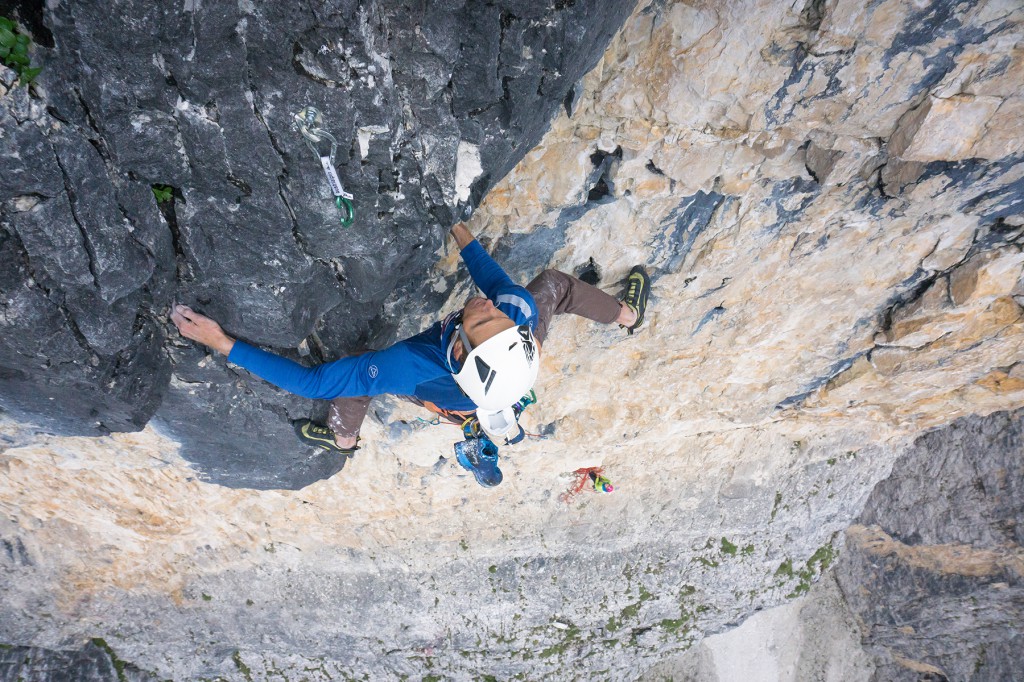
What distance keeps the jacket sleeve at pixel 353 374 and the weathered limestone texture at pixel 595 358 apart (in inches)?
9.9

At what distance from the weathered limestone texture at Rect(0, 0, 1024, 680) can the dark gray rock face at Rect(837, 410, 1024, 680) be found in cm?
38

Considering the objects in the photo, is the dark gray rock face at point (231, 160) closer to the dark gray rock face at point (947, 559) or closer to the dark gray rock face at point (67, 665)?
the dark gray rock face at point (67, 665)

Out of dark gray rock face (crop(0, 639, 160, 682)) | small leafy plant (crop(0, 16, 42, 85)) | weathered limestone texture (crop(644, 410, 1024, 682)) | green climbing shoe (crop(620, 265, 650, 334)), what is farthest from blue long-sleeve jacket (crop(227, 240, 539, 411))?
weathered limestone texture (crop(644, 410, 1024, 682))

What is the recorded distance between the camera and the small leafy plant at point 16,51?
2.38m

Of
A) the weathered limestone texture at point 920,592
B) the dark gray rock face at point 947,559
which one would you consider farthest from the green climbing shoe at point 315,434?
the dark gray rock face at point 947,559

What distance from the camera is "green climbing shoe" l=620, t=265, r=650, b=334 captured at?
5348 millimetres

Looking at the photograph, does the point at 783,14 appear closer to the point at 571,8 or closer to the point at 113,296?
the point at 571,8

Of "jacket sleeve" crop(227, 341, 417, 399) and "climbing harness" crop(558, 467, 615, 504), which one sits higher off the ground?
"climbing harness" crop(558, 467, 615, 504)

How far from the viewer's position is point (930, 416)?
29.6ft

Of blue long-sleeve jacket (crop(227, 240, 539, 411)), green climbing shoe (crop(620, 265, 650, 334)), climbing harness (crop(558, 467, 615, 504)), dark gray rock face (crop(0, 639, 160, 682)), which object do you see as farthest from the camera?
dark gray rock face (crop(0, 639, 160, 682))

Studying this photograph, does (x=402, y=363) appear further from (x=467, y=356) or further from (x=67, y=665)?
(x=67, y=665)

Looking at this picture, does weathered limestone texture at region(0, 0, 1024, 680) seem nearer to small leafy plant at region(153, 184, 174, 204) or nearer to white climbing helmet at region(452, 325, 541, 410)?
small leafy plant at region(153, 184, 174, 204)

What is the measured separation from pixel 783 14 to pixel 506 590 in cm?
834

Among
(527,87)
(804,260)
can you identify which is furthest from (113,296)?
(804,260)
